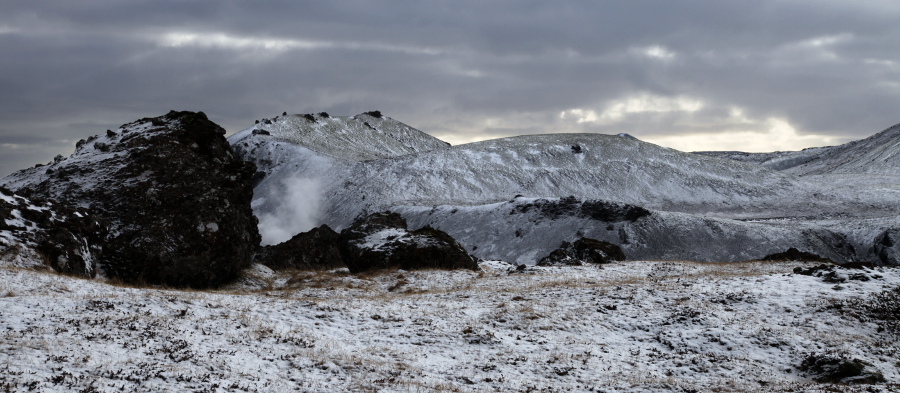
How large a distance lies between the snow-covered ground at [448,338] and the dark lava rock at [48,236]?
3204 mm

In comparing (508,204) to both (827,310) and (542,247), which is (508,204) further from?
(827,310)

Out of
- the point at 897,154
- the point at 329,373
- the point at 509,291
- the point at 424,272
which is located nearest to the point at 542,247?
the point at 424,272

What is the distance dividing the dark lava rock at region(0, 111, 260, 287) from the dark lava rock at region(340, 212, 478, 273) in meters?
5.89

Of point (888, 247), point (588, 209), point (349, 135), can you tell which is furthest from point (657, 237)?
point (349, 135)

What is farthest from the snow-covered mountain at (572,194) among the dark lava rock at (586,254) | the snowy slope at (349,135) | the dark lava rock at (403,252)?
the dark lava rock at (403,252)

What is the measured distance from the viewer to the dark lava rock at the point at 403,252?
32.2m

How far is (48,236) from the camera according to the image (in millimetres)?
20719

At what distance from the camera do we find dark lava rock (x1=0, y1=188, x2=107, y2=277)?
19.5 metres

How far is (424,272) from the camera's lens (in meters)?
30.1

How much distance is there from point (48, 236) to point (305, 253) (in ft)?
64.4

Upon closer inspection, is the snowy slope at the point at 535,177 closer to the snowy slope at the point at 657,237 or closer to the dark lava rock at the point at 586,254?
the snowy slope at the point at 657,237

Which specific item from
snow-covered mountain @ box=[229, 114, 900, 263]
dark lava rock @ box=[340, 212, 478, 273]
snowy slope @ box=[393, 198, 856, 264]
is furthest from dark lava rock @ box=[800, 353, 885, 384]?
snow-covered mountain @ box=[229, 114, 900, 263]

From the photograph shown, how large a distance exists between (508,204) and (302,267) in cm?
4990

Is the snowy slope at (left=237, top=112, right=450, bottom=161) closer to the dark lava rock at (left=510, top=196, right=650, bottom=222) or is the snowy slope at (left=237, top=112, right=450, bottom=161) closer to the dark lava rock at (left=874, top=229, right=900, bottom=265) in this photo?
the dark lava rock at (left=510, top=196, right=650, bottom=222)
